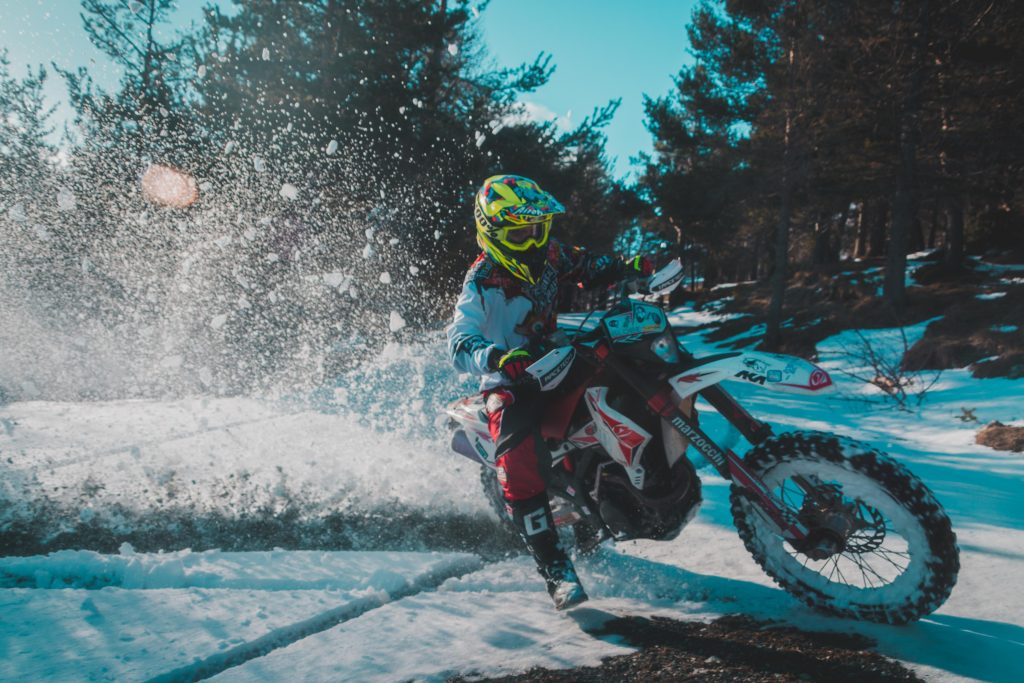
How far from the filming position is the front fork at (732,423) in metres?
2.67

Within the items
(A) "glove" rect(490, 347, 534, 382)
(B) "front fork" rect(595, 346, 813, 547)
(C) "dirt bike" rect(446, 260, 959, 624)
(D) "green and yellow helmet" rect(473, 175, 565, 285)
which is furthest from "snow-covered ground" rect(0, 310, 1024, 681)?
(D) "green and yellow helmet" rect(473, 175, 565, 285)

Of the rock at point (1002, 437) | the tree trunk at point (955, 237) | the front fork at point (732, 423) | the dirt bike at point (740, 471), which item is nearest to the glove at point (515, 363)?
the dirt bike at point (740, 471)

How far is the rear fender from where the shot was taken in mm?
2562

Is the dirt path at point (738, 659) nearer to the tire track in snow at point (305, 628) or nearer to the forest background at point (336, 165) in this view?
the tire track in snow at point (305, 628)

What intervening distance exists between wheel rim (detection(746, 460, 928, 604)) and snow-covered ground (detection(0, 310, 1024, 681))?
6.1 inches

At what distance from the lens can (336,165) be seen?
45.5 ft

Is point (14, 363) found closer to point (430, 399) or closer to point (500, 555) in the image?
point (430, 399)

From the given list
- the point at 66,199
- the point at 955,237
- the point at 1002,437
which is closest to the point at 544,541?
the point at 1002,437

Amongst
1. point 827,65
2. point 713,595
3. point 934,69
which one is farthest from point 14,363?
point 934,69

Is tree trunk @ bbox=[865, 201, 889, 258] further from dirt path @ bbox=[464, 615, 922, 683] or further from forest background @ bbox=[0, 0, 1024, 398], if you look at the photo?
dirt path @ bbox=[464, 615, 922, 683]

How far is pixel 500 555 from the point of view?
396cm

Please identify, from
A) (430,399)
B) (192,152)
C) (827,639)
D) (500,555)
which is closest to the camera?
(827,639)

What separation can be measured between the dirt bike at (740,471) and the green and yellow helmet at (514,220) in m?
0.65

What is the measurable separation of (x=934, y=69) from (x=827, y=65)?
2562 millimetres
